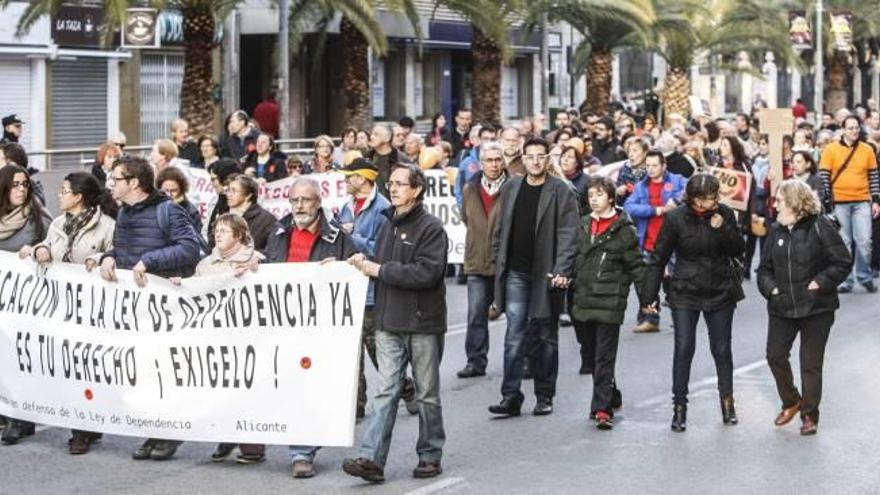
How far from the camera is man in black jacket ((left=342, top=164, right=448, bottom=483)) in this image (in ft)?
33.8

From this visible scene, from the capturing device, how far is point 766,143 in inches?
957

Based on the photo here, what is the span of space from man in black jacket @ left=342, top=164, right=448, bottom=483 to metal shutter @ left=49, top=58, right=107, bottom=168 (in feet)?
82.4

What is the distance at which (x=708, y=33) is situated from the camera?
48.5 meters

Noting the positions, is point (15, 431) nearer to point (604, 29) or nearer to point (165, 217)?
point (165, 217)

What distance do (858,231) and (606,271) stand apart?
884cm

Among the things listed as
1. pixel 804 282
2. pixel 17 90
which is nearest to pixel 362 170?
pixel 804 282

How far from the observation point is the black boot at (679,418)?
12.0 meters

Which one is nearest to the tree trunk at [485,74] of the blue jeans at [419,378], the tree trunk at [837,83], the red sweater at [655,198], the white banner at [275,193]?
the white banner at [275,193]

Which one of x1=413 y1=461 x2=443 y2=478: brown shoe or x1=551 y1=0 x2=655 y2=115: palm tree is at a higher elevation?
x1=551 y1=0 x2=655 y2=115: palm tree

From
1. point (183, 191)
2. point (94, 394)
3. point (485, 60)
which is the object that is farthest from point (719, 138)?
point (485, 60)

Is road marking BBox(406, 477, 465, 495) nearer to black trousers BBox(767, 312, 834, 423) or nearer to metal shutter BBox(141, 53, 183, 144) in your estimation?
black trousers BBox(767, 312, 834, 423)

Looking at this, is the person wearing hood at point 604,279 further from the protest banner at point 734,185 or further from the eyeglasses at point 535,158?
the protest banner at point 734,185

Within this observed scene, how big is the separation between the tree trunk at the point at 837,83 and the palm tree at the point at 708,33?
8.32m

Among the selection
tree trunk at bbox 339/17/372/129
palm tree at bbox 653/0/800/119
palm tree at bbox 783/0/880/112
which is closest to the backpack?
tree trunk at bbox 339/17/372/129
